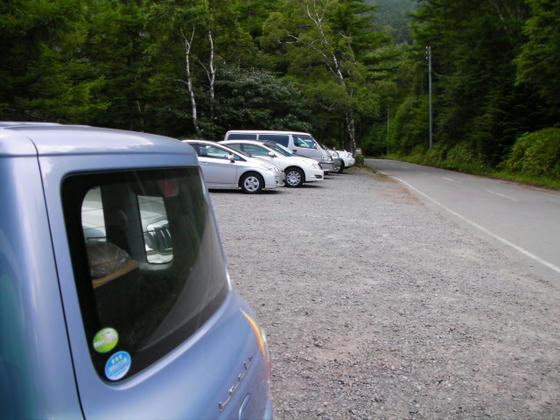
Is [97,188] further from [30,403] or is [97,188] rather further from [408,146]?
[408,146]

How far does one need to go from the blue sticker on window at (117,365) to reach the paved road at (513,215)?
657 cm

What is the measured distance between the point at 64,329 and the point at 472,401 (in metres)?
2.99

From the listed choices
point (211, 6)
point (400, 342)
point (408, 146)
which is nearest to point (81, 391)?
point (400, 342)

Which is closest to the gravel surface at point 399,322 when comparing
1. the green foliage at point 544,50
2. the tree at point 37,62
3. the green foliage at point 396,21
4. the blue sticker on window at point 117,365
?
the blue sticker on window at point 117,365

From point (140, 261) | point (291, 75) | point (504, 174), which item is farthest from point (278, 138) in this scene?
point (140, 261)

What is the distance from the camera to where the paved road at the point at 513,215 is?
798cm

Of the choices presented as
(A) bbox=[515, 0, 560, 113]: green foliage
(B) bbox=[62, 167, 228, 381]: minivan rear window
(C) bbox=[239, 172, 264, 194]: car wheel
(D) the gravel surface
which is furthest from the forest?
(B) bbox=[62, 167, 228, 381]: minivan rear window

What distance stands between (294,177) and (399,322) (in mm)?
14089

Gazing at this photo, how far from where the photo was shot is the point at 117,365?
121cm

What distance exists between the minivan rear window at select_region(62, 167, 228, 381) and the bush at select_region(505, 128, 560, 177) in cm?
2367

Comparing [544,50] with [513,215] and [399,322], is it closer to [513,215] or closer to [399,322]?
[513,215]

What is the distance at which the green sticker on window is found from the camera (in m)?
1.17

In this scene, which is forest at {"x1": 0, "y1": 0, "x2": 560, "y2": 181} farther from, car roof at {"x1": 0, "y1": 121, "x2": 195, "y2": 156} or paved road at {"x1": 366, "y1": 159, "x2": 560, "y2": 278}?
car roof at {"x1": 0, "y1": 121, "x2": 195, "y2": 156}

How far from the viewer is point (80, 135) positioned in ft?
4.24
